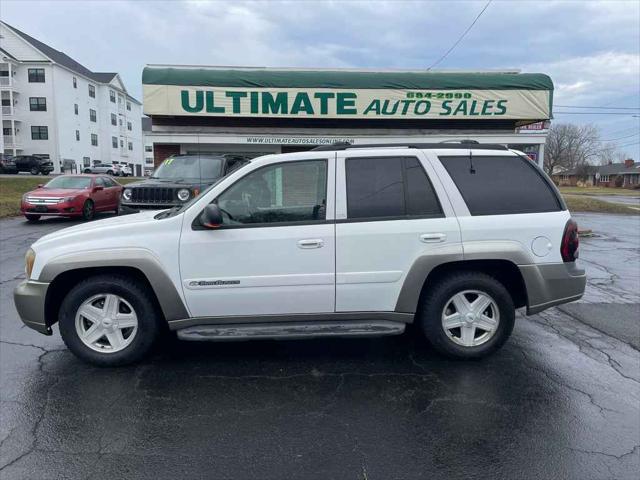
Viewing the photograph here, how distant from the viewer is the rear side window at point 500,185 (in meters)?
4.08

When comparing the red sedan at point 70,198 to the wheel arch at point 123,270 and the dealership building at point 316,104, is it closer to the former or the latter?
the dealership building at point 316,104

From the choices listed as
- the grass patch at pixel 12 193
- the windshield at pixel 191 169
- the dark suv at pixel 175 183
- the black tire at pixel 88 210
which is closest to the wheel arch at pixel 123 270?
the dark suv at pixel 175 183

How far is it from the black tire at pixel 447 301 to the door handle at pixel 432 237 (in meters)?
0.37

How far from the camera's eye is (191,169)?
33.1 feet

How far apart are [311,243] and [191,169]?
7.04 m

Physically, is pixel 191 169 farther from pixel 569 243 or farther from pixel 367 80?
pixel 569 243

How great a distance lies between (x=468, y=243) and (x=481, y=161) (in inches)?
32.2

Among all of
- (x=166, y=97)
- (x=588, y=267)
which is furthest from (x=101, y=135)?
(x=588, y=267)

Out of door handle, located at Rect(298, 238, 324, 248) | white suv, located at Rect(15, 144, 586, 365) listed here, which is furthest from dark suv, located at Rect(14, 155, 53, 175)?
door handle, located at Rect(298, 238, 324, 248)

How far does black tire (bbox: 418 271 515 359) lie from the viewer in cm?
401

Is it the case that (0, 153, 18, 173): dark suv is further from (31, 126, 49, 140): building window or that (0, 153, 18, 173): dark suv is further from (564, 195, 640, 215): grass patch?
(564, 195, 640, 215): grass patch

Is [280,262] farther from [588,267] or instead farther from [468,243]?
[588,267]

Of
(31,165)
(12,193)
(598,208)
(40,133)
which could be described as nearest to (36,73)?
(40,133)

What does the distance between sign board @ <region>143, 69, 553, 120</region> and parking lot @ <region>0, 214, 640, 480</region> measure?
9388mm
